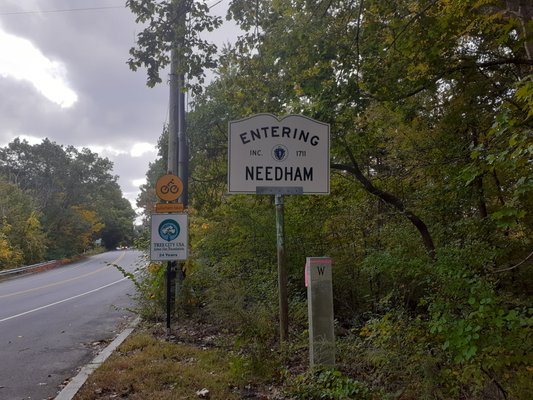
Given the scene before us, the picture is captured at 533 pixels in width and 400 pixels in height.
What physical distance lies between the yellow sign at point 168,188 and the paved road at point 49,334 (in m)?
2.51

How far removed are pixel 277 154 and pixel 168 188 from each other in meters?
4.14

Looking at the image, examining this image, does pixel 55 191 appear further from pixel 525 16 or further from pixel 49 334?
pixel 525 16

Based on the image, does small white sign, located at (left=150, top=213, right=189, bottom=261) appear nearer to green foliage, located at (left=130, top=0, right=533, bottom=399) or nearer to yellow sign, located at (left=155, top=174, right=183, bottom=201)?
yellow sign, located at (left=155, top=174, right=183, bottom=201)

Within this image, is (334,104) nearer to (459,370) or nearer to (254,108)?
(254,108)

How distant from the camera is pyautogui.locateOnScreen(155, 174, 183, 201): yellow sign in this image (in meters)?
8.92

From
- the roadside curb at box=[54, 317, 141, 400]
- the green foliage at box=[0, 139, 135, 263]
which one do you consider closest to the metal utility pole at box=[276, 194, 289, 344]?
the roadside curb at box=[54, 317, 141, 400]

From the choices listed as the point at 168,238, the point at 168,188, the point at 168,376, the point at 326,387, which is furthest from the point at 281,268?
the point at 168,188

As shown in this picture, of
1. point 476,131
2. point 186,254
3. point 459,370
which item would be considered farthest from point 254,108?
point 459,370

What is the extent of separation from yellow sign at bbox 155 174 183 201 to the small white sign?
2.03 ft

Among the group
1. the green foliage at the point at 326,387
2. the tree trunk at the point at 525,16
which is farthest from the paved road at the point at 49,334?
the tree trunk at the point at 525,16

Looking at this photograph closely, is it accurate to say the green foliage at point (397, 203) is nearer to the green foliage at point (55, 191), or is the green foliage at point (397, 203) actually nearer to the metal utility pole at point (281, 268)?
the metal utility pole at point (281, 268)

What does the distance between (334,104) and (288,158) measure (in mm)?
1748

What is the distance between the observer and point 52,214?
5262cm

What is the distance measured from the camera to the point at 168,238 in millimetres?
8445
